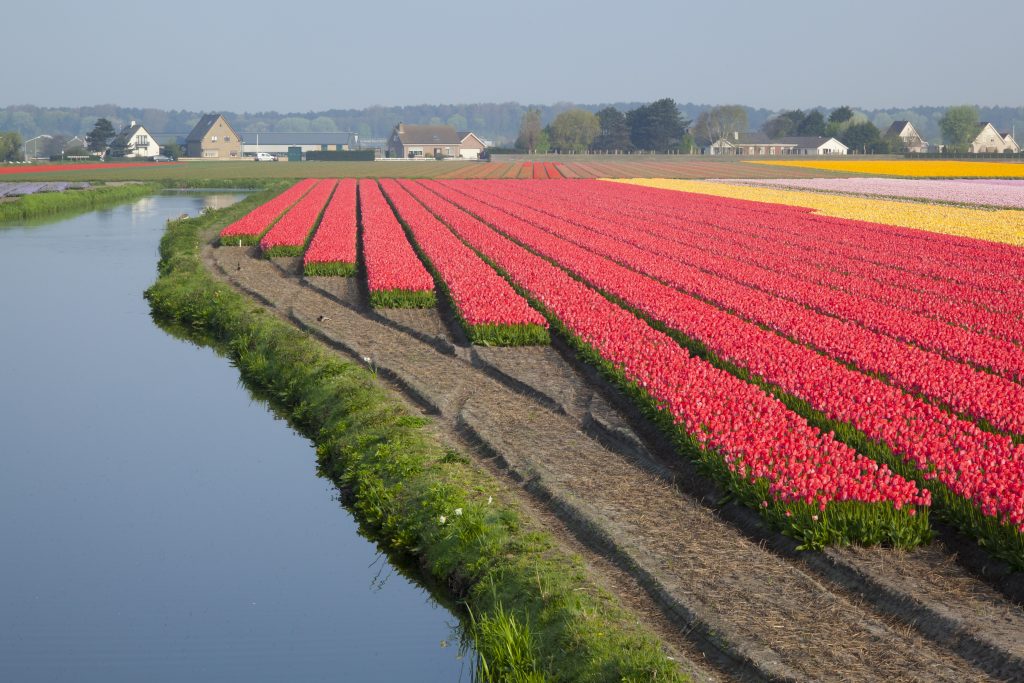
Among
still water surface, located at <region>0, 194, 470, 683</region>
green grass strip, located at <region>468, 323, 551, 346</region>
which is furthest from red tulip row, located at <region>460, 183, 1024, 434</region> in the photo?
still water surface, located at <region>0, 194, 470, 683</region>

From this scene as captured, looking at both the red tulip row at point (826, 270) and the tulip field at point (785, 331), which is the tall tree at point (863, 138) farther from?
the tulip field at point (785, 331)

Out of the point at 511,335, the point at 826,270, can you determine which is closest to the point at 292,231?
the point at 826,270

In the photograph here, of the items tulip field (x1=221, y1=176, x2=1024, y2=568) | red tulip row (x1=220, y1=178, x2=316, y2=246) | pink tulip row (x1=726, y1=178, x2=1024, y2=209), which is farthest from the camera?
pink tulip row (x1=726, y1=178, x2=1024, y2=209)

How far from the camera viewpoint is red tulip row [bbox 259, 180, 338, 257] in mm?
34875

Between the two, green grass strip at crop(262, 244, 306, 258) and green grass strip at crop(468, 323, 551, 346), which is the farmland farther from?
green grass strip at crop(262, 244, 306, 258)

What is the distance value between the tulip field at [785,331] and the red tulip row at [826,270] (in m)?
0.08

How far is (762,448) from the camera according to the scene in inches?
475

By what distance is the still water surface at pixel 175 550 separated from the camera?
9344mm

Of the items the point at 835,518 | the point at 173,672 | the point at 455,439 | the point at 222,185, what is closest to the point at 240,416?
the point at 455,439

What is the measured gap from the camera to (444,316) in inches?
938

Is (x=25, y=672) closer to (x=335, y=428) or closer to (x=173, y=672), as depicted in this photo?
(x=173, y=672)

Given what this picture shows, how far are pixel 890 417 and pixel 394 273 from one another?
49.6 feet

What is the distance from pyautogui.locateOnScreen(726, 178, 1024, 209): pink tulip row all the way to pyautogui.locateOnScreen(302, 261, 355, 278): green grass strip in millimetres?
33746

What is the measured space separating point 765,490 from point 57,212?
5670 centimetres
